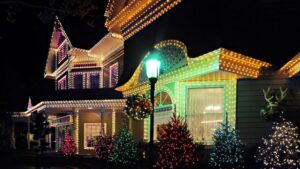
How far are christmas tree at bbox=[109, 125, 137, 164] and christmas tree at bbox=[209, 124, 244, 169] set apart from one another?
4970 mm

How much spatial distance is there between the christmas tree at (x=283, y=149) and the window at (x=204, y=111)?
3.00m

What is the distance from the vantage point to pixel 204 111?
52.6 feet

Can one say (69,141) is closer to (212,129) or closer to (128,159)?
(128,159)

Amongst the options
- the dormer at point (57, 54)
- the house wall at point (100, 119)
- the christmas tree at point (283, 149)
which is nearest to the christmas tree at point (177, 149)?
the christmas tree at point (283, 149)

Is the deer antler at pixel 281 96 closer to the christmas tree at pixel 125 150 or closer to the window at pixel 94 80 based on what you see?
the christmas tree at pixel 125 150

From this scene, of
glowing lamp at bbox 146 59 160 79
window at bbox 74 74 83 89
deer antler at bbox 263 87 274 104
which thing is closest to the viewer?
glowing lamp at bbox 146 59 160 79

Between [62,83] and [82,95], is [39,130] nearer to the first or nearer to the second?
[82,95]

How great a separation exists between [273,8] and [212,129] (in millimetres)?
4356

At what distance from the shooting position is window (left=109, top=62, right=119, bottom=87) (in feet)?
91.1

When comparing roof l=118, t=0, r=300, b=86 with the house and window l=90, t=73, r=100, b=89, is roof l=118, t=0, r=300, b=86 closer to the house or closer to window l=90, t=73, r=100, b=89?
the house

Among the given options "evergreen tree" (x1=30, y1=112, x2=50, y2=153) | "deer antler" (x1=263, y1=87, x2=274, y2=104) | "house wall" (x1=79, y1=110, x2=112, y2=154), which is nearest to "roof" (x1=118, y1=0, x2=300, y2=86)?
"deer antler" (x1=263, y1=87, x2=274, y2=104)

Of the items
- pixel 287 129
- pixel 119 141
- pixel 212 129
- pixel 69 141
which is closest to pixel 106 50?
pixel 69 141

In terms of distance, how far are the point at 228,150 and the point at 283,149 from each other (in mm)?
1698

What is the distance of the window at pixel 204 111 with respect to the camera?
1570 centimetres
